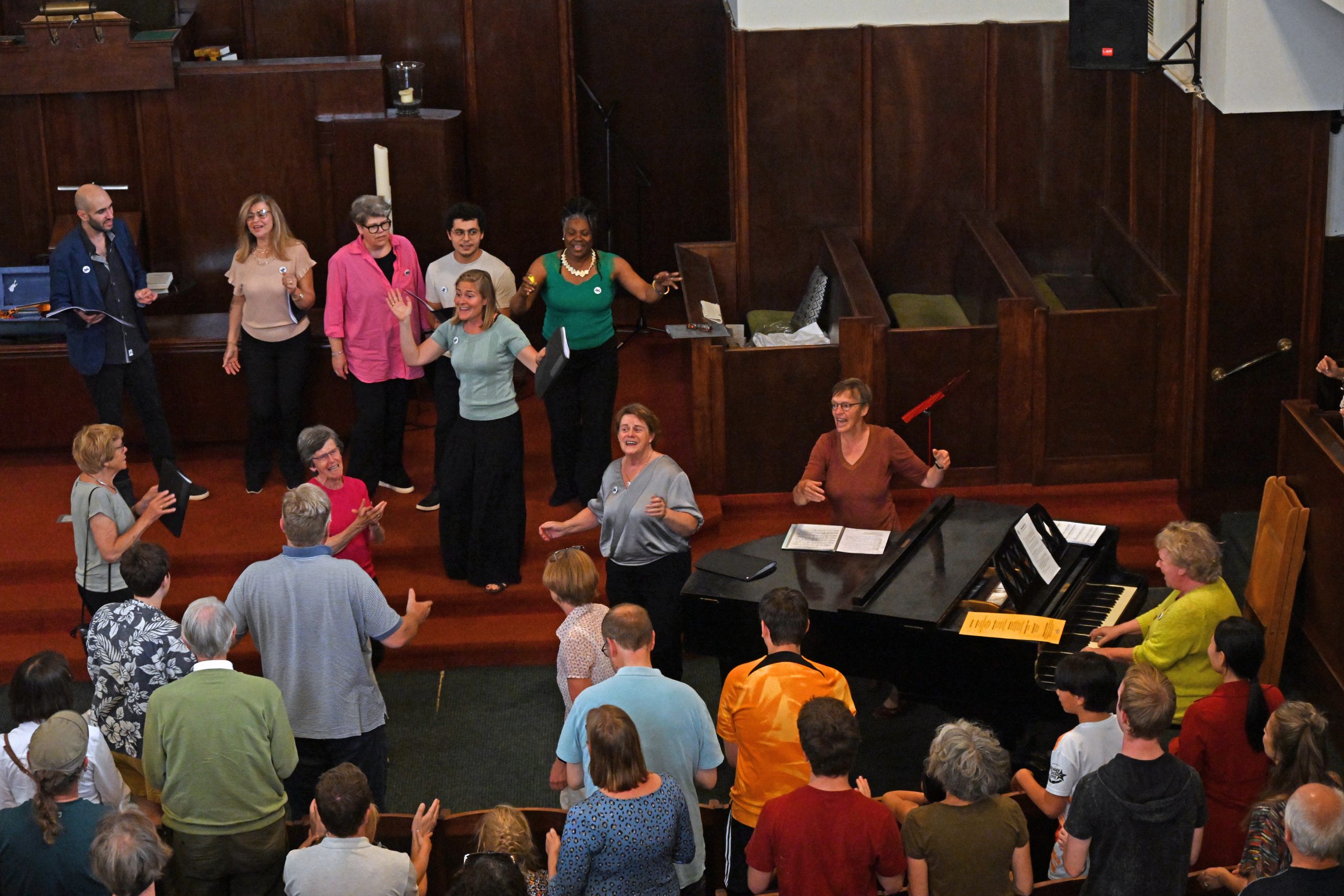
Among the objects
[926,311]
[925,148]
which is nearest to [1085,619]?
[926,311]

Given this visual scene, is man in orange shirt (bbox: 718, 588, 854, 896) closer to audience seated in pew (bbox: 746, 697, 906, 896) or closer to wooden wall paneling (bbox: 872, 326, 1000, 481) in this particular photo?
audience seated in pew (bbox: 746, 697, 906, 896)

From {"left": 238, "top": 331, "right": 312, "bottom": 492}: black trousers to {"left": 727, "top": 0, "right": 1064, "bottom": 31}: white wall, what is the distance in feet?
9.97

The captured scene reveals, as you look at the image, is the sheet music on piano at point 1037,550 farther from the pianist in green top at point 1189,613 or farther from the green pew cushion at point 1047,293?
the green pew cushion at point 1047,293

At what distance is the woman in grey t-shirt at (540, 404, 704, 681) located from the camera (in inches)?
225

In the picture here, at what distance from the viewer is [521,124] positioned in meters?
9.80

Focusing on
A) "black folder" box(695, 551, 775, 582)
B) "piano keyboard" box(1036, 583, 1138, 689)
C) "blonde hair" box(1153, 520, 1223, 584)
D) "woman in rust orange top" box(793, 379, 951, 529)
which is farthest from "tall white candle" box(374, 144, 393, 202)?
"blonde hair" box(1153, 520, 1223, 584)

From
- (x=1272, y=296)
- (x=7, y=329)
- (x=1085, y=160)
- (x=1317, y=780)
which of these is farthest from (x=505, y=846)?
(x=1085, y=160)

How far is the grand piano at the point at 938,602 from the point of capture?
17.0 feet

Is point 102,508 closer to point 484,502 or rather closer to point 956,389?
point 484,502

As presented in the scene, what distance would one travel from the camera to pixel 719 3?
1004cm

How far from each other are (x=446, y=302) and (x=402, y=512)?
1.07 metres

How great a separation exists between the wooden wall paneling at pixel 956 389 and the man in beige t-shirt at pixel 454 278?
185cm

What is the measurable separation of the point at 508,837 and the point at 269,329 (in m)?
4.16

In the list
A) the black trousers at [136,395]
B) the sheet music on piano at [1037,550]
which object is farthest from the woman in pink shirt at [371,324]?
the sheet music on piano at [1037,550]
